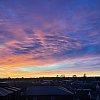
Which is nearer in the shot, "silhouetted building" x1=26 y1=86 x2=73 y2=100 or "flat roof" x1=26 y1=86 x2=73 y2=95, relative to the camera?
"silhouetted building" x1=26 y1=86 x2=73 y2=100

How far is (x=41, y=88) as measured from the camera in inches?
2938

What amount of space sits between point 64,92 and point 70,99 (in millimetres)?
2379

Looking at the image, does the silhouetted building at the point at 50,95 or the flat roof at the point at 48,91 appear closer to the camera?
the silhouetted building at the point at 50,95

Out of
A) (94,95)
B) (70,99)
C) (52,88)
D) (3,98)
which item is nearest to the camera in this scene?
(3,98)

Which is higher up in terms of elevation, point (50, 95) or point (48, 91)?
point (48, 91)

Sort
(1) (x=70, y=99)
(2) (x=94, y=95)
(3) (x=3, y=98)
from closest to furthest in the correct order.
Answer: (3) (x=3, y=98) < (1) (x=70, y=99) < (2) (x=94, y=95)

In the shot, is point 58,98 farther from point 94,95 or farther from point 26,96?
point 94,95

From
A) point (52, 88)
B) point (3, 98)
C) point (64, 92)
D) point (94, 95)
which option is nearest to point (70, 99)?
point (64, 92)

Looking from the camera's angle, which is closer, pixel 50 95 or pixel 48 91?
pixel 50 95

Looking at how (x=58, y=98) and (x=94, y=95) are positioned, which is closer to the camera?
(x=58, y=98)

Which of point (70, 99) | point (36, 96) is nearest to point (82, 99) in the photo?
point (70, 99)

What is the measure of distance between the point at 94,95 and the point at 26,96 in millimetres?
23423

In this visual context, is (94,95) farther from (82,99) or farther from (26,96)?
(26,96)

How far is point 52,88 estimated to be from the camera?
73.1 metres
